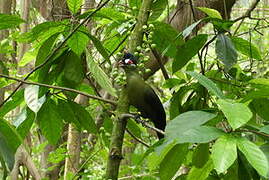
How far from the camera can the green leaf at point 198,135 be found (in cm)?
93

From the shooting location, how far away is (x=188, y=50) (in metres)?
1.50

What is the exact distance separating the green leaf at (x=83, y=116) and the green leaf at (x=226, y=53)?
49 centimetres

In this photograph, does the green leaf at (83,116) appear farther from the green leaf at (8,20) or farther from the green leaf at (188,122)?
the green leaf at (188,122)

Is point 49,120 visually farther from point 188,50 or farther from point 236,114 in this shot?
point 236,114

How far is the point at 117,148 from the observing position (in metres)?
1.31

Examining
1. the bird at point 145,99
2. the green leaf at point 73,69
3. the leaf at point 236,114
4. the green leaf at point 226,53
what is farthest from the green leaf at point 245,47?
the leaf at point 236,114

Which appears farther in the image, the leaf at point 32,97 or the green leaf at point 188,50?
the green leaf at point 188,50

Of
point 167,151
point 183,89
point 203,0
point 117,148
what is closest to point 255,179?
point 167,151

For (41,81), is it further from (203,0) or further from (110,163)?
(203,0)

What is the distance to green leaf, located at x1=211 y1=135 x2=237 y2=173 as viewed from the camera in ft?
2.82

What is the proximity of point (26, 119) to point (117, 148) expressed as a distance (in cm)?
37

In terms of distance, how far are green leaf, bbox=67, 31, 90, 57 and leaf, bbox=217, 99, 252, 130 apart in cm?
60

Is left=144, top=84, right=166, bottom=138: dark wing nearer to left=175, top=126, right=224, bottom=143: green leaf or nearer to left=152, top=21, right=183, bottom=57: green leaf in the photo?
left=152, top=21, right=183, bottom=57: green leaf

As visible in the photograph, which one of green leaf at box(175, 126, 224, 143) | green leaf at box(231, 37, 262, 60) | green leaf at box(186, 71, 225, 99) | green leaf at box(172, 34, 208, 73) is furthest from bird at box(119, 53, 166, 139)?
green leaf at box(175, 126, 224, 143)
